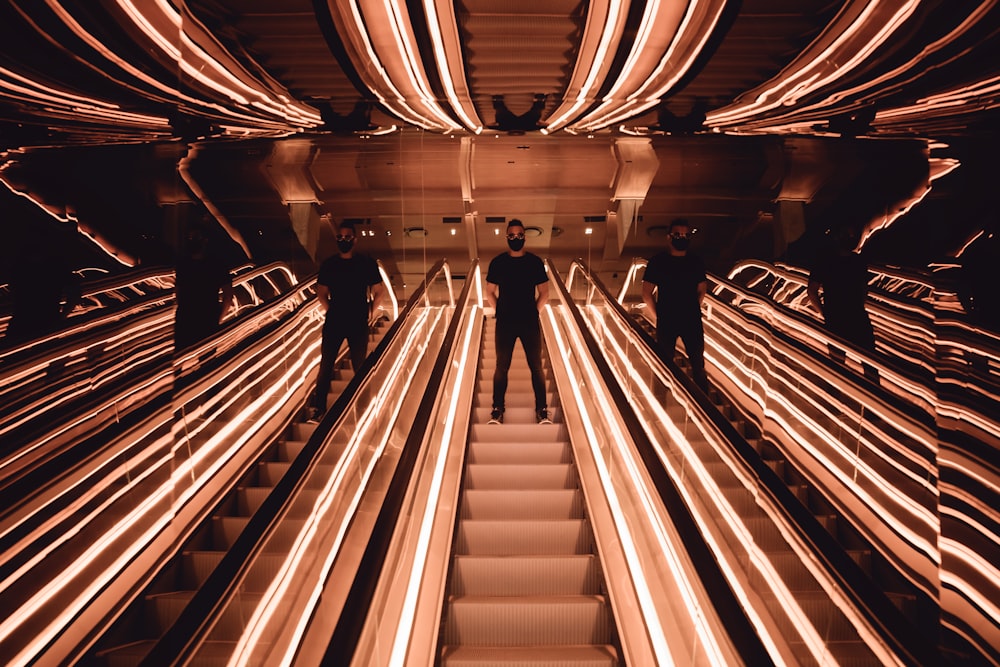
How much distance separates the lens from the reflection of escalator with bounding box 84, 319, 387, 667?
2566 millimetres

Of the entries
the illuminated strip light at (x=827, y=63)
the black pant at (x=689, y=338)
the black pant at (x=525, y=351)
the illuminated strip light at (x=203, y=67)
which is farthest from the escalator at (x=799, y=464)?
the illuminated strip light at (x=203, y=67)

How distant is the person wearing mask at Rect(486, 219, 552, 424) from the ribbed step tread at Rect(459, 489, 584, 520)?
993 millimetres

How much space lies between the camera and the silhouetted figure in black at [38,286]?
A: 186 inches

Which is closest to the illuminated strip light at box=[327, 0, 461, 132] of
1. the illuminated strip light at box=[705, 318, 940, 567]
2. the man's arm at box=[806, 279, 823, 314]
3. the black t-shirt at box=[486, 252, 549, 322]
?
the black t-shirt at box=[486, 252, 549, 322]

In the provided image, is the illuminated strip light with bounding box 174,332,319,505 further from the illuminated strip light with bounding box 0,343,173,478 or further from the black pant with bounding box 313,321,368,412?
the illuminated strip light with bounding box 0,343,173,478

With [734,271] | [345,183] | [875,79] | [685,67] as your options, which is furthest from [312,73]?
[875,79]

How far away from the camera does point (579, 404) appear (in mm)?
4586

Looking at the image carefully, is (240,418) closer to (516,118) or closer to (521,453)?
(521,453)

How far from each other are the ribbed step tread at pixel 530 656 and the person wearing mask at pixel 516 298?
6.82 feet

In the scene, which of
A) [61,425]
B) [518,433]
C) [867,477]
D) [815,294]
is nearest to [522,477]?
[518,433]

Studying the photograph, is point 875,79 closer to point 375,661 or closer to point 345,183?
point 345,183

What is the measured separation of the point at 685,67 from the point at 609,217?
153 inches

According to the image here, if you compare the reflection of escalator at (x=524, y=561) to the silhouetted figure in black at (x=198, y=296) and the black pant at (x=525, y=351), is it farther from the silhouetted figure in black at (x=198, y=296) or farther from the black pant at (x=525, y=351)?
the silhouetted figure in black at (x=198, y=296)

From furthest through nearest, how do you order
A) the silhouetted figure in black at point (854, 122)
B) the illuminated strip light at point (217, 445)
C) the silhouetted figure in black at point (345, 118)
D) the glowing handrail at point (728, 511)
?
the silhouetted figure in black at point (345, 118) < the silhouetted figure in black at point (854, 122) < the illuminated strip light at point (217, 445) < the glowing handrail at point (728, 511)
